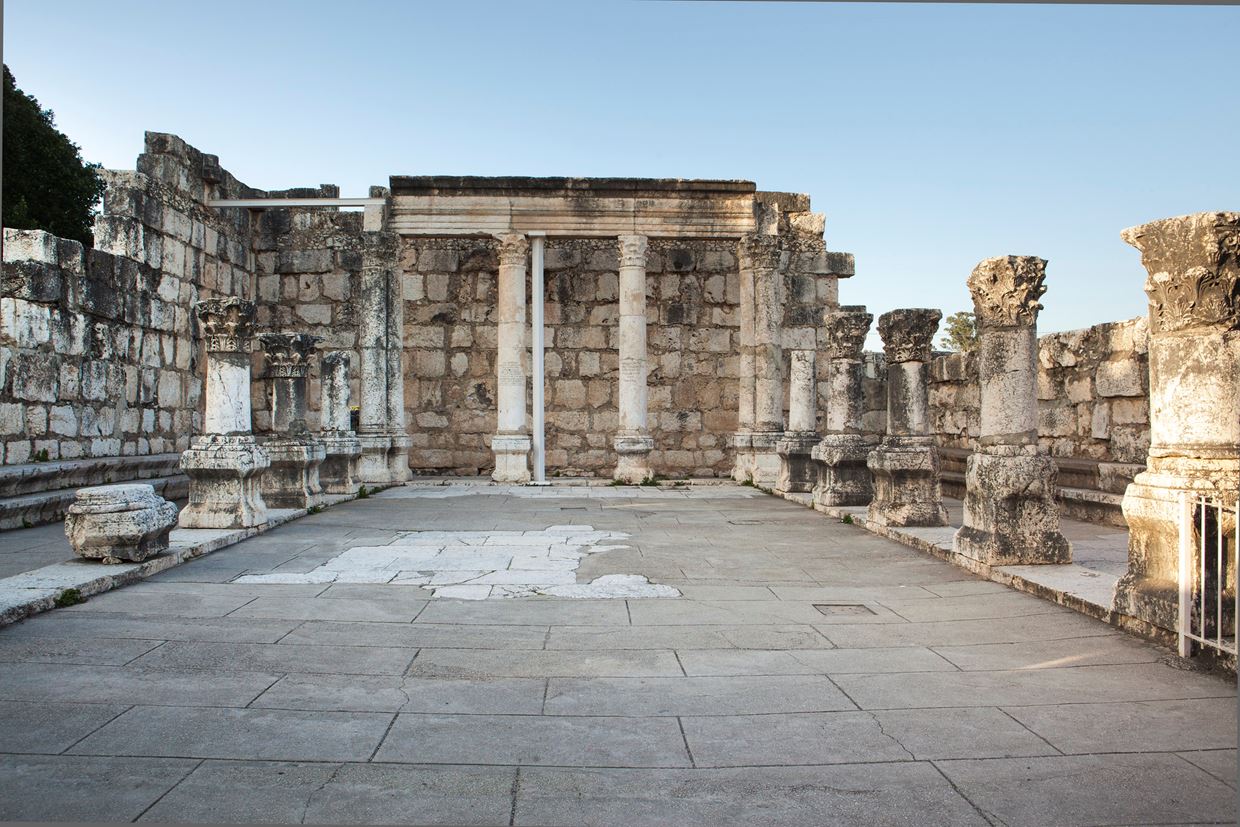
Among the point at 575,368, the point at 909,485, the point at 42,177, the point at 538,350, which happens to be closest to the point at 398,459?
the point at 538,350

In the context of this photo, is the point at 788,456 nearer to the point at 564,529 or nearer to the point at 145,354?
the point at 564,529

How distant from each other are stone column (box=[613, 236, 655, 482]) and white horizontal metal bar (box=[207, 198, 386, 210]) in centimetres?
426

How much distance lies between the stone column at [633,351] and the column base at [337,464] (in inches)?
171

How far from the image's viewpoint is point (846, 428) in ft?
38.8

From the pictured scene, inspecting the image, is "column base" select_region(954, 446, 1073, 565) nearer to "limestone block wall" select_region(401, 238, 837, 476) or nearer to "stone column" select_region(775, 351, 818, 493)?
"stone column" select_region(775, 351, 818, 493)

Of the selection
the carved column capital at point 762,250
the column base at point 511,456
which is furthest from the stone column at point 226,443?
the carved column capital at point 762,250

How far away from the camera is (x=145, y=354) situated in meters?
12.7

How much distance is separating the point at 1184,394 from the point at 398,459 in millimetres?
12508

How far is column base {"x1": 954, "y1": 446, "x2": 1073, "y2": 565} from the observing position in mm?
7035

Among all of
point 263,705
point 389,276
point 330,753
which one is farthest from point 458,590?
point 389,276

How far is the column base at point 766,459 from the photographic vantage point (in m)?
15.4

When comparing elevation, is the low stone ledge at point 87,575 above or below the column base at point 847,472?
below

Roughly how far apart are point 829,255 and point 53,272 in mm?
12201

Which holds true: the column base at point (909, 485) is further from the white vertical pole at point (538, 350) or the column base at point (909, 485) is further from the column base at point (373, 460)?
the column base at point (373, 460)
